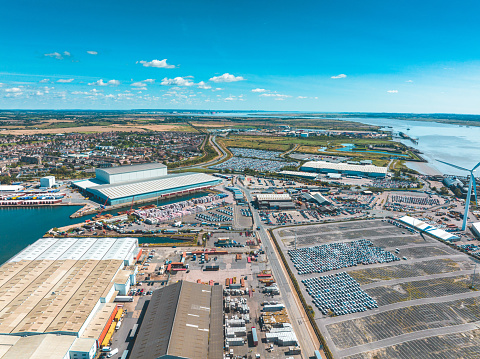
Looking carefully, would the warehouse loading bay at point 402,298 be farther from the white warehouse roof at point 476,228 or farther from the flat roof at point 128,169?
the flat roof at point 128,169

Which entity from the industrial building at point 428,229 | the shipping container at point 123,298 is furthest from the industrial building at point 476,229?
the shipping container at point 123,298

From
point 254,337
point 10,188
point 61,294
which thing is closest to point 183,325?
point 254,337

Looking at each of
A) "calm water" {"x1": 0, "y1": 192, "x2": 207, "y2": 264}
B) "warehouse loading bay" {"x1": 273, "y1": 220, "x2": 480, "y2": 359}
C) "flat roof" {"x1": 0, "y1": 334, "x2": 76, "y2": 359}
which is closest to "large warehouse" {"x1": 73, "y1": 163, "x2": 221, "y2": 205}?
"calm water" {"x1": 0, "y1": 192, "x2": 207, "y2": 264}

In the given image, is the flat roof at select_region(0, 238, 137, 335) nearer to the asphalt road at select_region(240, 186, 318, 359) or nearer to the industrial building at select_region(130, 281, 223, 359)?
the industrial building at select_region(130, 281, 223, 359)

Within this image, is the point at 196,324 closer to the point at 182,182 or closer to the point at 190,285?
the point at 190,285

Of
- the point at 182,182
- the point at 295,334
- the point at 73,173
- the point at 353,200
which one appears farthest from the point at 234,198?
the point at 73,173
